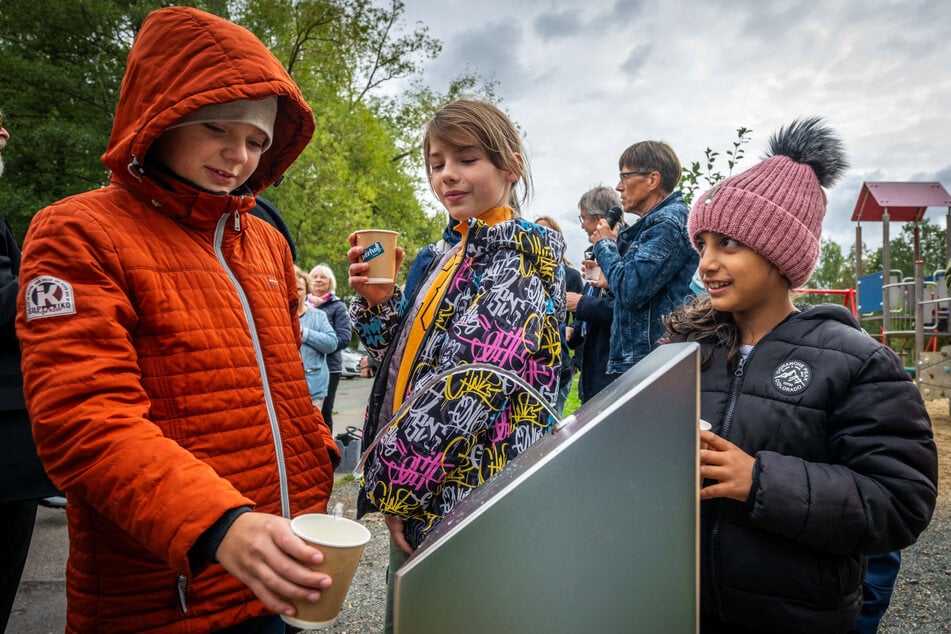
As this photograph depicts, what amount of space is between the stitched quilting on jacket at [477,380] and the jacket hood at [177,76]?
2.35ft

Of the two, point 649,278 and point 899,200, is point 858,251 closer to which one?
point 899,200

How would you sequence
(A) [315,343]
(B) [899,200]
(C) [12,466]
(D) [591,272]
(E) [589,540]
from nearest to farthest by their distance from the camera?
(E) [589,540] → (C) [12,466] → (D) [591,272] → (A) [315,343] → (B) [899,200]

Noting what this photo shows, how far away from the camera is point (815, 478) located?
1257 millimetres

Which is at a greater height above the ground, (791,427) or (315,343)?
(791,427)

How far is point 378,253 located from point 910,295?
14.0 m

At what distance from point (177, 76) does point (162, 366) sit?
67 centimetres

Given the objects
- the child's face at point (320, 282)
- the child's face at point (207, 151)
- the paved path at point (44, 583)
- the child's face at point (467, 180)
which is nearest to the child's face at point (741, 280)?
the child's face at point (467, 180)

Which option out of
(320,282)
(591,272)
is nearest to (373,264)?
(591,272)

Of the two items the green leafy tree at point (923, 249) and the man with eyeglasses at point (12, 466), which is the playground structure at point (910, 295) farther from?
the green leafy tree at point (923, 249)

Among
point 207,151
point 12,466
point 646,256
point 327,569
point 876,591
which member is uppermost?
point 207,151

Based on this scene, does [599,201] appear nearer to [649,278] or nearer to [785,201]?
[649,278]

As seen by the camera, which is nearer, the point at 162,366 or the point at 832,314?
the point at 162,366

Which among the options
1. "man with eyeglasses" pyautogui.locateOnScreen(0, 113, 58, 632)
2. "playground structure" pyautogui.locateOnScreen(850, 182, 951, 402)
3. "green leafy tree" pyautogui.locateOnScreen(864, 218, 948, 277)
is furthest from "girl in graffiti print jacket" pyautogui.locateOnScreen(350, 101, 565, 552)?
"green leafy tree" pyautogui.locateOnScreen(864, 218, 948, 277)

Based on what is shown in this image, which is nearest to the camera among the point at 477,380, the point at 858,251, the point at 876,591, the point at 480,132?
the point at 477,380
